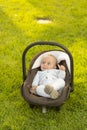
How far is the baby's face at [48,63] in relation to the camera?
3852 millimetres

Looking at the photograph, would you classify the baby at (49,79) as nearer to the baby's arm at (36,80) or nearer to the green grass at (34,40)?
the baby's arm at (36,80)

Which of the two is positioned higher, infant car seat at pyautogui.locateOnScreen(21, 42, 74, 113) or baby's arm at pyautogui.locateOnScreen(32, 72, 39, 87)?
infant car seat at pyautogui.locateOnScreen(21, 42, 74, 113)

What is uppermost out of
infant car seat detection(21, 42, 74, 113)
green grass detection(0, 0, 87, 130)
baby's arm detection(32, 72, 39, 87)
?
infant car seat detection(21, 42, 74, 113)

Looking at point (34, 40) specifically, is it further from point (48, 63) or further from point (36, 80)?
point (36, 80)

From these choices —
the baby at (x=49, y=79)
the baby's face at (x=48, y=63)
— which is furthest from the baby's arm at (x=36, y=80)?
the baby's face at (x=48, y=63)

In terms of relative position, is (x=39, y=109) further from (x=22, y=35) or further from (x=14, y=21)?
(x=14, y=21)

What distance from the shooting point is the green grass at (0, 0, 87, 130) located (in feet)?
11.7

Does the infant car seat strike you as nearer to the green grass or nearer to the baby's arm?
the baby's arm

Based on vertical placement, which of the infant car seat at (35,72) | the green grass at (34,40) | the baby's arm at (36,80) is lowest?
the green grass at (34,40)

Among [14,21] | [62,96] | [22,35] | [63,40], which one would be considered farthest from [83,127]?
[14,21]

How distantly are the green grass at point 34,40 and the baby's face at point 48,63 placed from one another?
44 centimetres

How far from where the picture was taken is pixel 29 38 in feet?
17.9

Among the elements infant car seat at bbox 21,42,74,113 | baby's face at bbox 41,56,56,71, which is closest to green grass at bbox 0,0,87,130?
infant car seat at bbox 21,42,74,113

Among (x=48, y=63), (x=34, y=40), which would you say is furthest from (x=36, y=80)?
(x=34, y=40)
